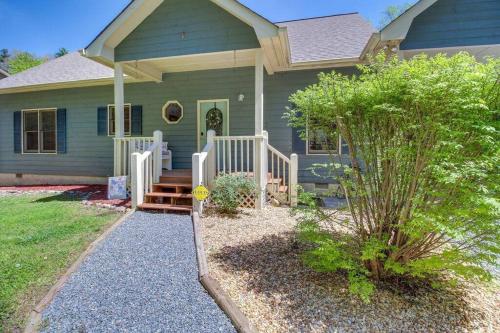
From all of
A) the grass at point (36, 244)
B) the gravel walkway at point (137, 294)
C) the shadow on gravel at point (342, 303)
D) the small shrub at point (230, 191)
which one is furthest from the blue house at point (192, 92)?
the gravel walkway at point (137, 294)

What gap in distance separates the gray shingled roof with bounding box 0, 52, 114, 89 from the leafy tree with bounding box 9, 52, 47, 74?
2269 centimetres

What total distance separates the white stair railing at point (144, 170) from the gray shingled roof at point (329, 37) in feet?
14.1

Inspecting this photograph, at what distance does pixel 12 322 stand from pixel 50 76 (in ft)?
32.4

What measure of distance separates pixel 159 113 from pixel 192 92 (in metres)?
1.28

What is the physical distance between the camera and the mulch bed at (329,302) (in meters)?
2.35

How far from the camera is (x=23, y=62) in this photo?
2922 cm

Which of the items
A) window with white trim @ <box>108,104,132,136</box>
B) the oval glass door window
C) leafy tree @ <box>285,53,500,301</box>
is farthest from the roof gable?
leafy tree @ <box>285,53,500,301</box>

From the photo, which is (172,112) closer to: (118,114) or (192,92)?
(192,92)

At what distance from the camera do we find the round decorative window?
835 cm

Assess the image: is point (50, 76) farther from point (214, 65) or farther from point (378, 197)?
point (378, 197)

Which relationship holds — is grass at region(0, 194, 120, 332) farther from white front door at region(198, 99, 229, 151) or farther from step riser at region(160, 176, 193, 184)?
white front door at region(198, 99, 229, 151)

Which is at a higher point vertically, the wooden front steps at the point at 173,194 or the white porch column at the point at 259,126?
the white porch column at the point at 259,126

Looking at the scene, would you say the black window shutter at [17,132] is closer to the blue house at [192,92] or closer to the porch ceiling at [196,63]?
the blue house at [192,92]

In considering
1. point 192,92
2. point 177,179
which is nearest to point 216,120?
point 192,92
